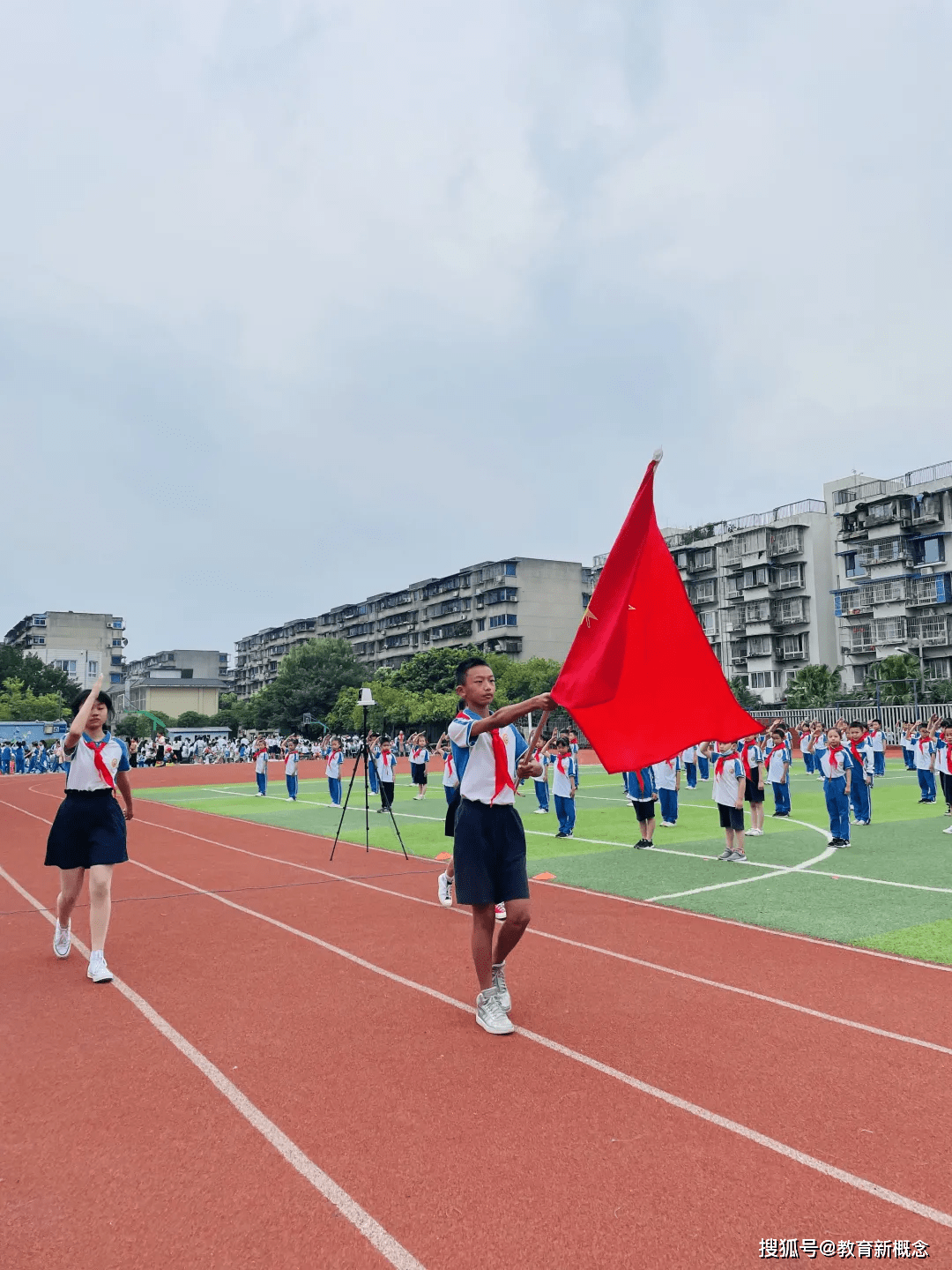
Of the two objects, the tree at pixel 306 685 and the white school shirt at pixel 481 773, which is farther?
the tree at pixel 306 685

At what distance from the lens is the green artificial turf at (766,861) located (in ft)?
29.1

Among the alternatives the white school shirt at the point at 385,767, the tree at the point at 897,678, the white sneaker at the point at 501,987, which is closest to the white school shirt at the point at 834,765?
the white sneaker at the point at 501,987

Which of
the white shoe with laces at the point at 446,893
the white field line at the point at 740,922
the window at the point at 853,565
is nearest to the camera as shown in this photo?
the white field line at the point at 740,922

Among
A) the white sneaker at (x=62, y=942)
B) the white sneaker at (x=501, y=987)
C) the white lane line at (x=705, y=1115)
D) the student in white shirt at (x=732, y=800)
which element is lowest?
the white lane line at (x=705, y=1115)

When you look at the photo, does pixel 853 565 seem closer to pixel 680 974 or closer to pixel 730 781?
pixel 730 781

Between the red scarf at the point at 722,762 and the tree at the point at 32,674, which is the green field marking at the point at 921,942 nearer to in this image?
the red scarf at the point at 722,762

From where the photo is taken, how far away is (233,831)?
18.7 metres

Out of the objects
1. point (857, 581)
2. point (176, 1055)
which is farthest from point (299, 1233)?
point (857, 581)

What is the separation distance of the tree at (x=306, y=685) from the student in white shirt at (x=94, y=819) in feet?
288

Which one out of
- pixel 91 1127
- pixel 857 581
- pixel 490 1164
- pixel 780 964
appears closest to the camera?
pixel 490 1164

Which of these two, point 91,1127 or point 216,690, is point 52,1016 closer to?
point 91,1127

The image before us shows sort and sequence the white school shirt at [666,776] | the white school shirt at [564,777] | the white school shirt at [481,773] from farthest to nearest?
the white school shirt at [666,776]
the white school shirt at [564,777]
the white school shirt at [481,773]

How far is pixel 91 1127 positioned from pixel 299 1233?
154 cm

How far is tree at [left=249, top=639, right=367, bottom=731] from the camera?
9588cm
